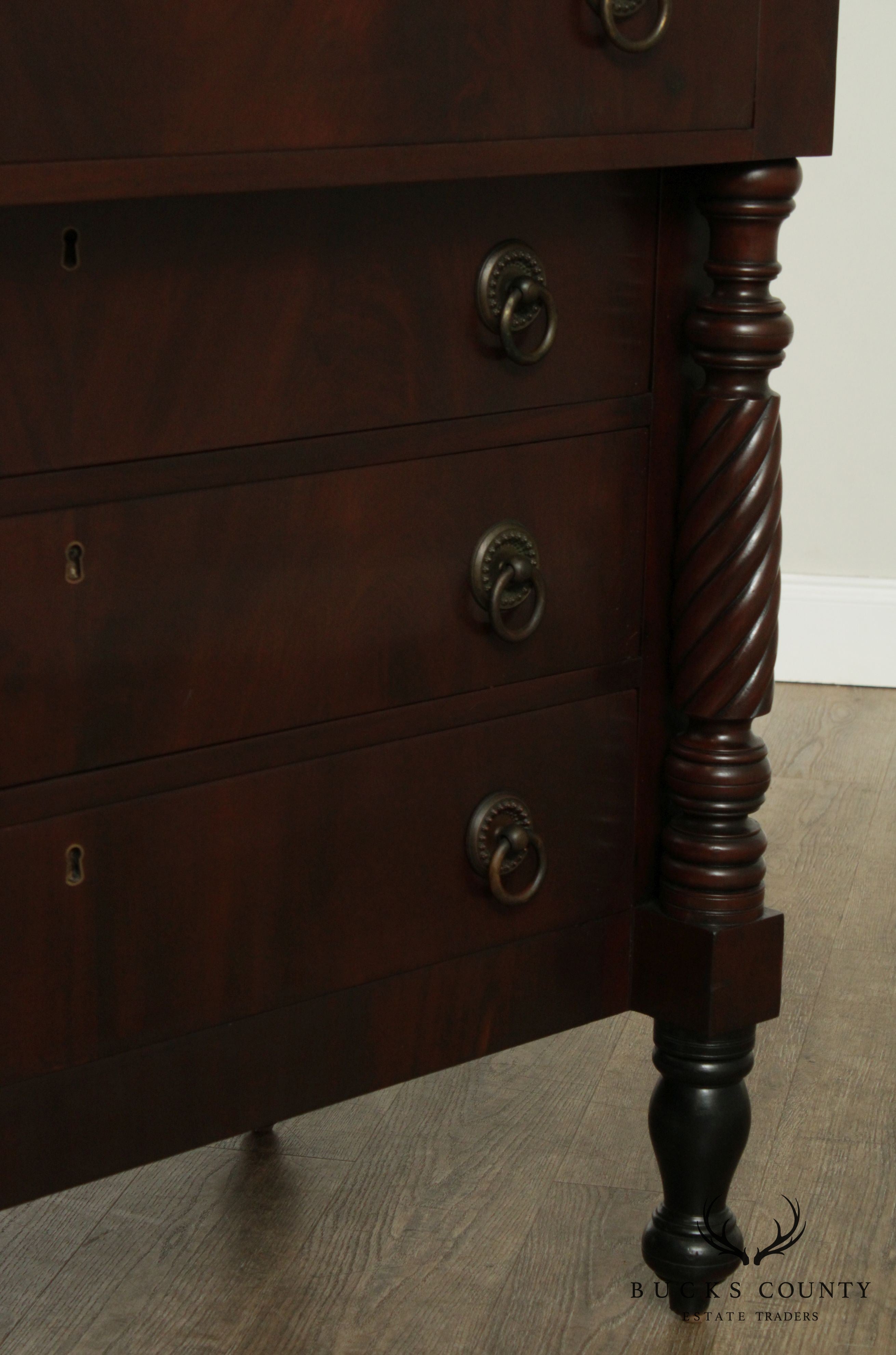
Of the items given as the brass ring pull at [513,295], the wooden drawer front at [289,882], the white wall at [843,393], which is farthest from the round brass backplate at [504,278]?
the white wall at [843,393]

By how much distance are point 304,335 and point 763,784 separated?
18.5 inches

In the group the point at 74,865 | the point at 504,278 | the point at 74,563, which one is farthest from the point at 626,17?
the point at 74,865

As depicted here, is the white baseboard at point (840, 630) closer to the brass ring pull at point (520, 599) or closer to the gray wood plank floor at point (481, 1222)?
the gray wood plank floor at point (481, 1222)

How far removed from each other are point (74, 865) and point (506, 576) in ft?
1.04

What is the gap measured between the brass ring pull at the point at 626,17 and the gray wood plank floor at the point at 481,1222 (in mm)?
881

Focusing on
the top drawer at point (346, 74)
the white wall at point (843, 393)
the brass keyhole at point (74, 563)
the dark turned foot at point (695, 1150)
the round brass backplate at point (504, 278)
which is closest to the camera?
the top drawer at point (346, 74)

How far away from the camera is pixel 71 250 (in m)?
0.90

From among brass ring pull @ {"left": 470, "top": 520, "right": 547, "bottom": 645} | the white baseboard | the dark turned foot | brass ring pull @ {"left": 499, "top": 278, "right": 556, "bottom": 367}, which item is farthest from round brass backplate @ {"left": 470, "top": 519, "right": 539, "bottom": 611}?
the white baseboard

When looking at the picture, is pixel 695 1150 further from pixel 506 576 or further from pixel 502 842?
pixel 506 576

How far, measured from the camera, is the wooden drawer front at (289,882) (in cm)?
98

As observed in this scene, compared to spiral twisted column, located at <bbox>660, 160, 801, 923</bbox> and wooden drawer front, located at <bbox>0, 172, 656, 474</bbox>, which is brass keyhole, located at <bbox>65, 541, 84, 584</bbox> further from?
spiral twisted column, located at <bbox>660, 160, 801, 923</bbox>

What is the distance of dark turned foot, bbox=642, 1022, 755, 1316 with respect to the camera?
4.18ft

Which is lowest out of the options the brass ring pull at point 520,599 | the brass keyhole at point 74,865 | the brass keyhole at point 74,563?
the brass keyhole at point 74,865

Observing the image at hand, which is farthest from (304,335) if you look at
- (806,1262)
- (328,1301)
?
(806,1262)
